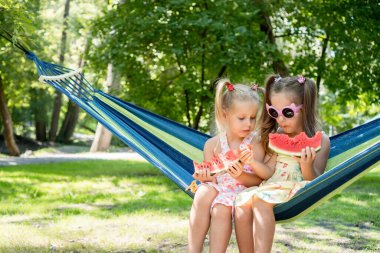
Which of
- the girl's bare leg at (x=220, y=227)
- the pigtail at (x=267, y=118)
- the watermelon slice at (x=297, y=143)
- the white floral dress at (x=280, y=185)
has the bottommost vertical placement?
the girl's bare leg at (x=220, y=227)

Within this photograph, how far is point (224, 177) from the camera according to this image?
2.74 meters

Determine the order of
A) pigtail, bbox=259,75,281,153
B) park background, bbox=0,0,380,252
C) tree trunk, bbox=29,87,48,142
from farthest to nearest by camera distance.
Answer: tree trunk, bbox=29,87,48,142 < park background, bbox=0,0,380,252 < pigtail, bbox=259,75,281,153

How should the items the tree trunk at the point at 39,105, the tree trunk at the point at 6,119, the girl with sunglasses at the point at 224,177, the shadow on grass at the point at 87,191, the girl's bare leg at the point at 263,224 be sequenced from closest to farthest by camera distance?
the girl's bare leg at the point at 263,224
the girl with sunglasses at the point at 224,177
the shadow on grass at the point at 87,191
the tree trunk at the point at 6,119
the tree trunk at the point at 39,105

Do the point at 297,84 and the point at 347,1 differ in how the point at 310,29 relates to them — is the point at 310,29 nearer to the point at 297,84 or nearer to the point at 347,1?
the point at 347,1

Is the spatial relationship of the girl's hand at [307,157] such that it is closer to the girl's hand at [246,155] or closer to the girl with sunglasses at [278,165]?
the girl with sunglasses at [278,165]

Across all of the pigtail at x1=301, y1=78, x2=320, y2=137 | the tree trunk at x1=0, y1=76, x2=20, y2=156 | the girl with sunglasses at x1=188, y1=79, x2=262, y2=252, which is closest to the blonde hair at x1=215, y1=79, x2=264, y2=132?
the girl with sunglasses at x1=188, y1=79, x2=262, y2=252

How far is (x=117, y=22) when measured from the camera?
24.4 ft

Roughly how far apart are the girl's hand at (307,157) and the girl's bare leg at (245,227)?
324mm

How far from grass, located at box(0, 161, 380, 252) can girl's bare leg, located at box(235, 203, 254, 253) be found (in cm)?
107

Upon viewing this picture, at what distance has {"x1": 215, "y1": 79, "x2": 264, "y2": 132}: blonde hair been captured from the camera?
9.16 feet

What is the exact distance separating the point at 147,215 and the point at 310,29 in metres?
4.09

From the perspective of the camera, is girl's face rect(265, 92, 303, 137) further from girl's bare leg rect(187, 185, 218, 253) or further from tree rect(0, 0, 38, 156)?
tree rect(0, 0, 38, 156)

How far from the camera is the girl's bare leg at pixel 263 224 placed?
2.40 m

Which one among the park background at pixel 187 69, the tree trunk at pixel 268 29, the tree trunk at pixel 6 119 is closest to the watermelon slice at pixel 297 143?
the park background at pixel 187 69
